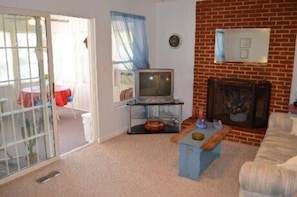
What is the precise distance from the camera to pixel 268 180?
188 cm

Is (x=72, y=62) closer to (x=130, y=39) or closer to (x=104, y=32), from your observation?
(x=130, y=39)

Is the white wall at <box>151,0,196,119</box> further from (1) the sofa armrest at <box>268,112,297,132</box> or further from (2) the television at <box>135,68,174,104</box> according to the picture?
(1) the sofa armrest at <box>268,112,297,132</box>

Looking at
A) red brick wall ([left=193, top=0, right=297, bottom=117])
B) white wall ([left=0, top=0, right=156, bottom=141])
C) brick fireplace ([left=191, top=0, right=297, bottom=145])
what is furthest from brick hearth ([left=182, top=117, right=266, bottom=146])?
white wall ([left=0, top=0, right=156, bottom=141])

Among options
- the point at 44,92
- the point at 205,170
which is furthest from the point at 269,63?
the point at 44,92

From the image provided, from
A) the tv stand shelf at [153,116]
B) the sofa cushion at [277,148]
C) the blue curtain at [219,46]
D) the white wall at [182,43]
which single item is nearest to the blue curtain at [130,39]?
the white wall at [182,43]

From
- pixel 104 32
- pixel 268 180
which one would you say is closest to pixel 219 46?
pixel 104 32

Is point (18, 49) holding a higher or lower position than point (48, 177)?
higher

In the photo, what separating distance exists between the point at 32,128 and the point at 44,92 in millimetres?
454

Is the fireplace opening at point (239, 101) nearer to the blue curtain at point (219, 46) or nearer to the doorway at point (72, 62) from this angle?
the blue curtain at point (219, 46)

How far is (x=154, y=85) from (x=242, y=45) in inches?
60.4

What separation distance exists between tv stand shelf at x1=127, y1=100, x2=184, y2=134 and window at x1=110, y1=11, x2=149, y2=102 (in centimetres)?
31

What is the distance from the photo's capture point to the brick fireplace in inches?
150

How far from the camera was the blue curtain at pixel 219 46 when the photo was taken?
14.1 ft

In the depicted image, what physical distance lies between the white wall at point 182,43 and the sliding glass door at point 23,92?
7.75 ft
